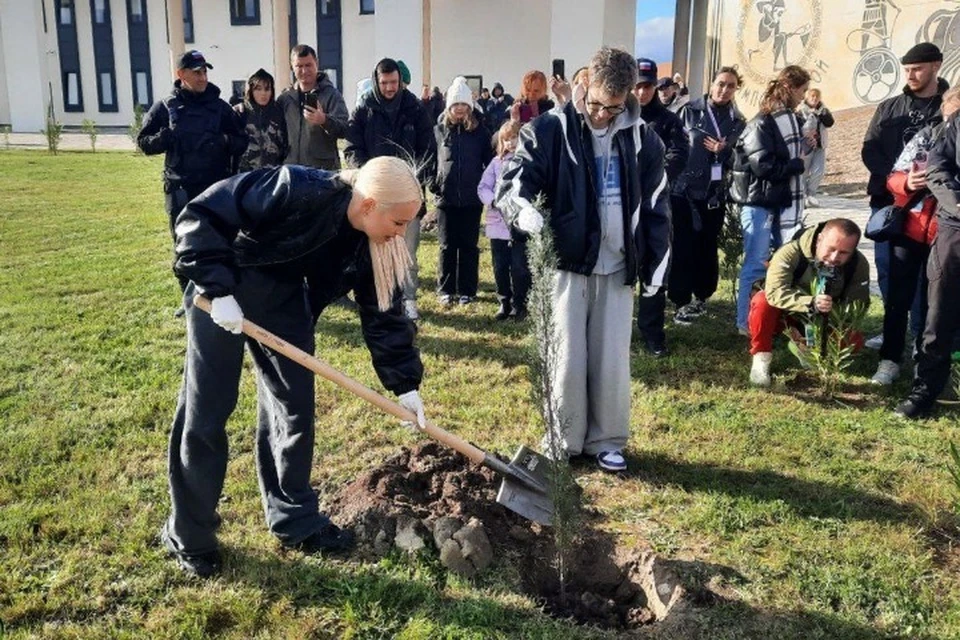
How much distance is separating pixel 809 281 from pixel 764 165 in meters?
0.93

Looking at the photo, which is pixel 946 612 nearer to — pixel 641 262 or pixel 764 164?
pixel 641 262

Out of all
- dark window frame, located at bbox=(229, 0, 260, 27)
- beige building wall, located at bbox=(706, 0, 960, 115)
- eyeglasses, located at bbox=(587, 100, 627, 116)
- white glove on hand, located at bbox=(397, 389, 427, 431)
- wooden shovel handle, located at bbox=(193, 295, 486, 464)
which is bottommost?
white glove on hand, located at bbox=(397, 389, 427, 431)

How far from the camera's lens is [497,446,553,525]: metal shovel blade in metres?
3.35

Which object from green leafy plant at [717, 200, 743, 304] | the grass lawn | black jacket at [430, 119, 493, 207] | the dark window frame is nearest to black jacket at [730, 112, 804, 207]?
green leafy plant at [717, 200, 743, 304]

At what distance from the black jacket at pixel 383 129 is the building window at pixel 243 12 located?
31.8m

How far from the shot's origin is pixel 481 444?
4309 millimetres

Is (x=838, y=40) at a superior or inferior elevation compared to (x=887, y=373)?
superior

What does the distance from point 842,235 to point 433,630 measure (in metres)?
3.53

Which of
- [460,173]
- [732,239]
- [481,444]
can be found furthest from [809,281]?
[460,173]

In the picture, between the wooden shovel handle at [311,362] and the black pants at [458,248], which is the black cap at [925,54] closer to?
the black pants at [458,248]

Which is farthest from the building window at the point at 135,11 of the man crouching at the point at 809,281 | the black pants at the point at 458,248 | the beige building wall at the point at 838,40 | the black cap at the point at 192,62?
the man crouching at the point at 809,281

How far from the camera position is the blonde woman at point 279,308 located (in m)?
2.70

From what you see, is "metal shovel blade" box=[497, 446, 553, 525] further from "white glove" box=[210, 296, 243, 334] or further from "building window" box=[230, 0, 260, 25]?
"building window" box=[230, 0, 260, 25]

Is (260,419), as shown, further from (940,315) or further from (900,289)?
(900,289)
